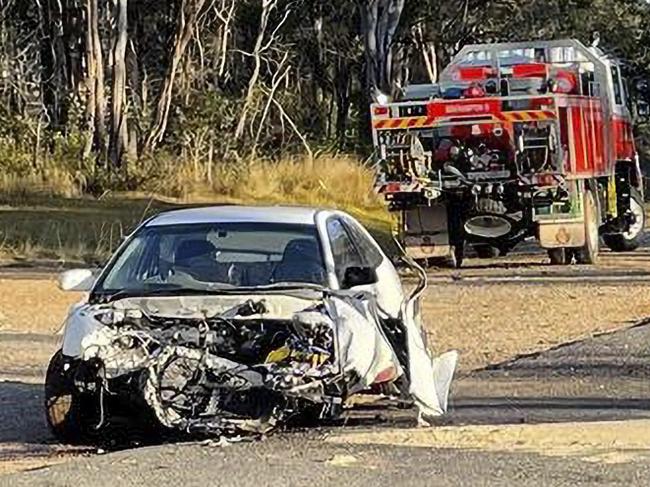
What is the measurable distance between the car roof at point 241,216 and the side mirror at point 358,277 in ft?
1.53

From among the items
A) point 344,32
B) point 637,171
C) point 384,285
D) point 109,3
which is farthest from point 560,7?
point 384,285

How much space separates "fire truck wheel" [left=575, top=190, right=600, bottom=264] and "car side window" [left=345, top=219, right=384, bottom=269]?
41.4 ft

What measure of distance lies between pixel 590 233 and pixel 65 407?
1573cm

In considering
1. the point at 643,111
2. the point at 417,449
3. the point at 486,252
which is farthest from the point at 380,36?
the point at 417,449

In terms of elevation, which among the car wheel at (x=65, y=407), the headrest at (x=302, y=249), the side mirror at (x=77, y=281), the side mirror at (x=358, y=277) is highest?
the headrest at (x=302, y=249)

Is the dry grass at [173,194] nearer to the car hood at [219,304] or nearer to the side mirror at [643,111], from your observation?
the side mirror at [643,111]

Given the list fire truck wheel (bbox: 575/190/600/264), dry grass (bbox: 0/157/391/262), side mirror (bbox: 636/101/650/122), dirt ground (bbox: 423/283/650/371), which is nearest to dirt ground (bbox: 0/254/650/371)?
dirt ground (bbox: 423/283/650/371)

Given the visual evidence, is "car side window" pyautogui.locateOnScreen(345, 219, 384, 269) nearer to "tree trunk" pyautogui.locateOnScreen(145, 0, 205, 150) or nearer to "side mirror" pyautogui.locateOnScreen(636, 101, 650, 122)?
"tree trunk" pyautogui.locateOnScreen(145, 0, 205, 150)

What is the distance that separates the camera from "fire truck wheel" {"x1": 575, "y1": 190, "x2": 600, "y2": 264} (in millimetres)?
24969

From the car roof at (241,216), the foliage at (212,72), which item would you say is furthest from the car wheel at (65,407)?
the foliage at (212,72)

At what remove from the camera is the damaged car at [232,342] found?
1020cm

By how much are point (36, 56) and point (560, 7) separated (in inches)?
660

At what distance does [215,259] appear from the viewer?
446 inches

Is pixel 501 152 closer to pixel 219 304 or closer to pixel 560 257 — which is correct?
pixel 560 257
